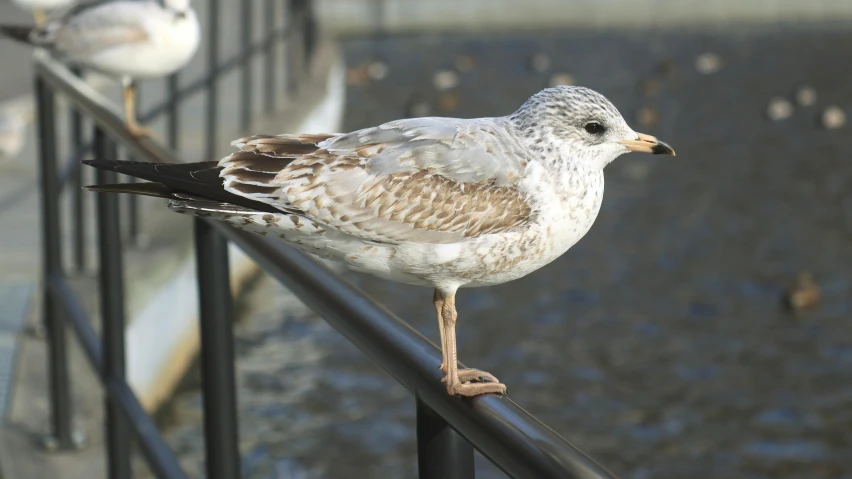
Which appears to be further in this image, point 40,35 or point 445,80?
point 445,80

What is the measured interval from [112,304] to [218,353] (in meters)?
1.35

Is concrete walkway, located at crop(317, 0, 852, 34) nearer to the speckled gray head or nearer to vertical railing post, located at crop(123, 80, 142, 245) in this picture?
vertical railing post, located at crop(123, 80, 142, 245)

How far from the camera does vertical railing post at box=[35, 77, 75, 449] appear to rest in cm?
430

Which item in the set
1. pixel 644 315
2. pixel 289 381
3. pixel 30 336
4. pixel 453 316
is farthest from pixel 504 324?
pixel 453 316

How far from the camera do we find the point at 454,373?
1461 millimetres

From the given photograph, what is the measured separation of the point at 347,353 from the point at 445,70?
39.7 feet

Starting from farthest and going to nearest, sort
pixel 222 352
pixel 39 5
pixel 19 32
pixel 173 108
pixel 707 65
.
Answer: pixel 707 65, pixel 173 108, pixel 39 5, pixel 19 32, pixel 222 352

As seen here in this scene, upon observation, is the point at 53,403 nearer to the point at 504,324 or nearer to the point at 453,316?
the point at 453,316

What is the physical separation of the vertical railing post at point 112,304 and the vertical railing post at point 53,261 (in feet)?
2.86

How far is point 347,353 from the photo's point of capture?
27.9ft

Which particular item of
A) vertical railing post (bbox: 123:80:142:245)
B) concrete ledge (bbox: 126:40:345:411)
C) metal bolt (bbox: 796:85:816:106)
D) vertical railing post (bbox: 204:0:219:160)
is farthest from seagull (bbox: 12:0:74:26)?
metal bolt (bbox: 796:85:816:106)

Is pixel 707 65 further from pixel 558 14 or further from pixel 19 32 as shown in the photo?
pixel 19 32

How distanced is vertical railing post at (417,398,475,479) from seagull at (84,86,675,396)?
9.4 inches

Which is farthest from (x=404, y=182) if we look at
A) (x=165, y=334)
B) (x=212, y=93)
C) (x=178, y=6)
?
(x=212, y=93)
